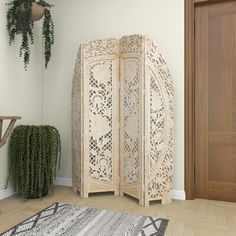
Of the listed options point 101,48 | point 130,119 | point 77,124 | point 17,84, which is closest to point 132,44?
point 101,48

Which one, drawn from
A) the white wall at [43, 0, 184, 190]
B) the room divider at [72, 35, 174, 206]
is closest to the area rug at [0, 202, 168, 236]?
the room divider at [72, 35, 174, 206]

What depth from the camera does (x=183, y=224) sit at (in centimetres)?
200

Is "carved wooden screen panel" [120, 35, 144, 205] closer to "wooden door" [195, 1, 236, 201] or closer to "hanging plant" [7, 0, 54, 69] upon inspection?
"wooden door" [195, 1, 236, 201]

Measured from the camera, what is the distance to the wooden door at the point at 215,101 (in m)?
2.56

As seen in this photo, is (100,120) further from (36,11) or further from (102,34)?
(36,11)

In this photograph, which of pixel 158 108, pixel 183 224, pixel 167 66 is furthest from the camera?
pixel 167 66

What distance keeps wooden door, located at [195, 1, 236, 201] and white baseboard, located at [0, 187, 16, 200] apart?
2.01 meters

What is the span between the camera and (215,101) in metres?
2.62

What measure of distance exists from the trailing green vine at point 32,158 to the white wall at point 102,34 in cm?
53

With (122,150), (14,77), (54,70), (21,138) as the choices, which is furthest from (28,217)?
(54,70)

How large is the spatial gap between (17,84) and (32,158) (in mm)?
877

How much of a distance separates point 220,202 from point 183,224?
29.6 inches

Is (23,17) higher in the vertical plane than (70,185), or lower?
higher

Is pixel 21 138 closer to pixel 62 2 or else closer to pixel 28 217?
pixel 28 217
